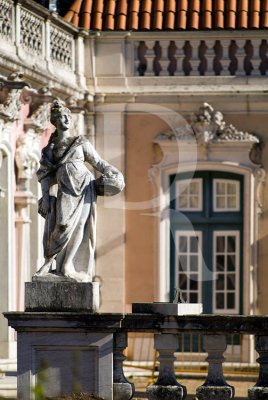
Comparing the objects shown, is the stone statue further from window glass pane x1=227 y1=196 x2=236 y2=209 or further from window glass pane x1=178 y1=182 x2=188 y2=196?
window glass pane x1=227 y1=196 x2=236 y2=209

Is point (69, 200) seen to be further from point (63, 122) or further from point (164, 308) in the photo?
point (164, 308)

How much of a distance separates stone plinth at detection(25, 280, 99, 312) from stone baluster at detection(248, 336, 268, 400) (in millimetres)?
1387

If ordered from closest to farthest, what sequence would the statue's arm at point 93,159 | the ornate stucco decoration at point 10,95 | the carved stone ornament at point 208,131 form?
the statue's arm at point 93,159 < the ornate stucco decoration at point 10,95 < the carved stone ornament at point 208,131

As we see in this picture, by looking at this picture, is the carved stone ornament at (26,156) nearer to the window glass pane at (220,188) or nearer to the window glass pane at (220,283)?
the window glass pane at (220,188)

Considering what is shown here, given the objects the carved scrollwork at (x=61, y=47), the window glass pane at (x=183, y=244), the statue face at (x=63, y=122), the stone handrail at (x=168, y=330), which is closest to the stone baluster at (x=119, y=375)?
the stone handrail at (x=168, y=330)

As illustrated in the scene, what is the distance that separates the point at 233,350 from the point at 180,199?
2319 mm

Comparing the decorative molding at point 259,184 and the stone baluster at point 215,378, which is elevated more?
the decorative molding at point 259,184

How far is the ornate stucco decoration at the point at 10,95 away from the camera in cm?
2102

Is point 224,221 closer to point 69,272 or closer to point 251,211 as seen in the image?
point 251,211

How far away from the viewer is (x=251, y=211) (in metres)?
25.3

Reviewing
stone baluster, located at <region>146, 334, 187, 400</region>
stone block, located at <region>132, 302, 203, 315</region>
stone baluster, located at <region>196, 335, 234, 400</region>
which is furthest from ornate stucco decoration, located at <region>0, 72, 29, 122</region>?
stone baluster, located at <region>196, 335, 234, 400</region>

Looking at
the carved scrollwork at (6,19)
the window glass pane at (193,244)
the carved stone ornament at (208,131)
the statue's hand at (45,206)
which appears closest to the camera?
the statue's hand at (45,206)

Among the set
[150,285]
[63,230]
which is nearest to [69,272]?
[63,230]

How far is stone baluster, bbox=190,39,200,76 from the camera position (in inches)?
998
